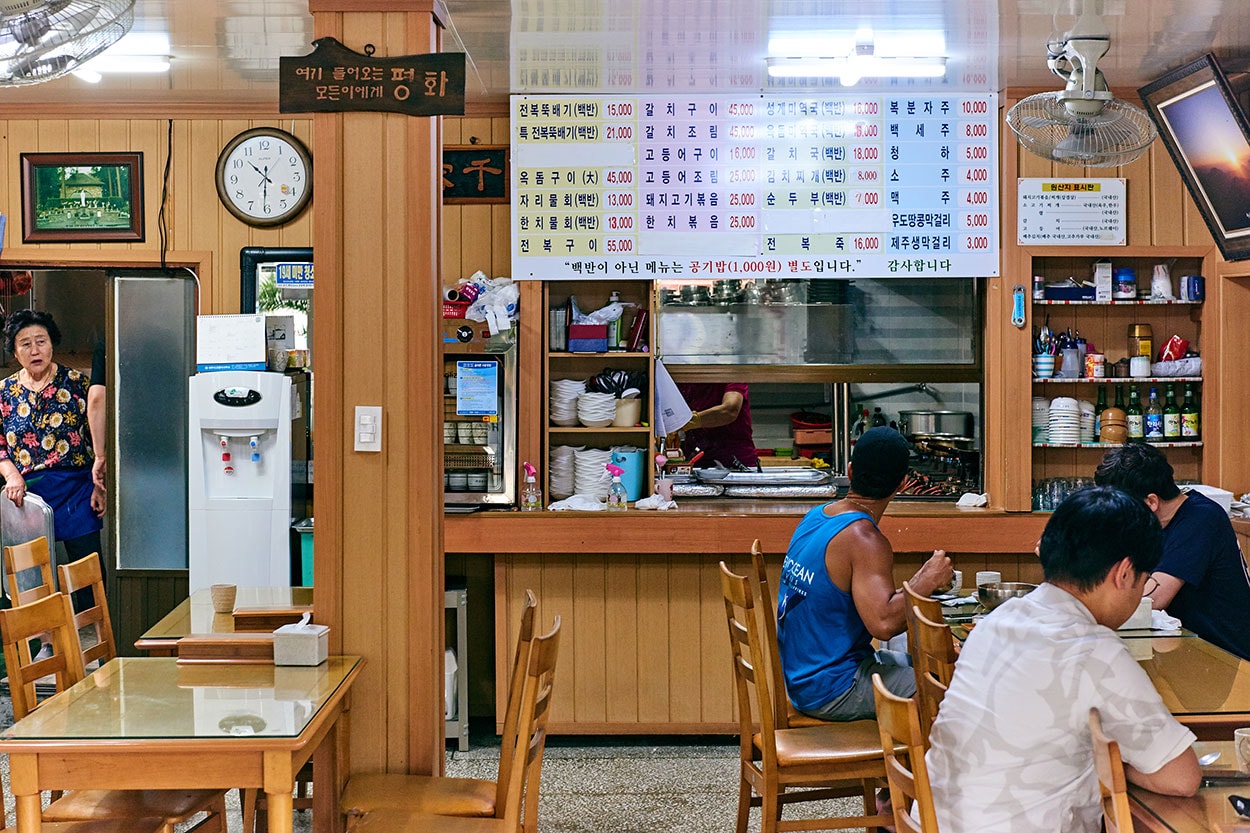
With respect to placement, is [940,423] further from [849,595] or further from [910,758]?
[910,758]

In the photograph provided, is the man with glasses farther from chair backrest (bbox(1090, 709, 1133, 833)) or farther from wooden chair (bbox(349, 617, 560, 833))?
wooden chair (bbox(349, 617, 560, 833))

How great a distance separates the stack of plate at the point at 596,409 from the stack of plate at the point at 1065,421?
78.3 inches

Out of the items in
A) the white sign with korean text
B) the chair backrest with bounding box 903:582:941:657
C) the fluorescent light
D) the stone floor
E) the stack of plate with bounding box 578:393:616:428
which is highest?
the fluorescent light

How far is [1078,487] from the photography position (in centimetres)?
535

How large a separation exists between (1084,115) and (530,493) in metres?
2.69

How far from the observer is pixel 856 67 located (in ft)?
15.9

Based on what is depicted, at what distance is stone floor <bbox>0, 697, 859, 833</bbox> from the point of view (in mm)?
4219

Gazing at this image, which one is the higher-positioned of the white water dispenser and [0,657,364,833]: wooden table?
the white water dispenser

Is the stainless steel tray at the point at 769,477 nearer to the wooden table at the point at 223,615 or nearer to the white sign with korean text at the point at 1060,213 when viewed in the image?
the white sign with korean text at the point at 1060,213

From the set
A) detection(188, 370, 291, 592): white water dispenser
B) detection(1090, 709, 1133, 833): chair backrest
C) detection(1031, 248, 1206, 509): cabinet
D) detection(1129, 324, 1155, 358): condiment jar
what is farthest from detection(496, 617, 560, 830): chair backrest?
detection(1129, 324, 1155, 358): condiment jar

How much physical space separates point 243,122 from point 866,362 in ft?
10.5

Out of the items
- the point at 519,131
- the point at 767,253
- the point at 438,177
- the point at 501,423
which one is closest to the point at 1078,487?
the point at 767,253

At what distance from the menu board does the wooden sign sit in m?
1.92

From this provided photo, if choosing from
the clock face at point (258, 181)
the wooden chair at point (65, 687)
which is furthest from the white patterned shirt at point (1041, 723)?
the clock face at point (258, 181)
